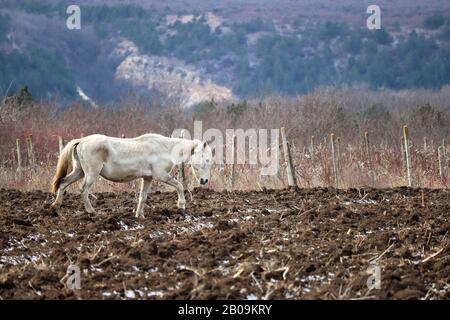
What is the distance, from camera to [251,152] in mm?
24750

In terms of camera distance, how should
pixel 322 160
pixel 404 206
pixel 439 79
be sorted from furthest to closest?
pixel 439 79 < pixel 322 160 < pixel 404 206

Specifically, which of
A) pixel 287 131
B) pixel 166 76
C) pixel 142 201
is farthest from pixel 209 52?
pixel 142 201

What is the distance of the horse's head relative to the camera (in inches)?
588

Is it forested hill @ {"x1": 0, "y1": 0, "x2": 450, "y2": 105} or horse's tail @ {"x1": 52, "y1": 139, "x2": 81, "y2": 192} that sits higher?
horse's tail @ {"x1": 52, "y1": 139, "x2": 81, "y2": 192}

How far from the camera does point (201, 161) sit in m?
14.9

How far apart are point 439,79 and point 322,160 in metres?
74.9

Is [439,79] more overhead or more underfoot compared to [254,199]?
more underfoot

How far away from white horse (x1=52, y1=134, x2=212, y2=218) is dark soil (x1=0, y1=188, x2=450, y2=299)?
0.53 meters

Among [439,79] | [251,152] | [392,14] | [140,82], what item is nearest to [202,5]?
[392,14]

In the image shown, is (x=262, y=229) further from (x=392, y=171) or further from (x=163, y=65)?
(x=163, y=65)

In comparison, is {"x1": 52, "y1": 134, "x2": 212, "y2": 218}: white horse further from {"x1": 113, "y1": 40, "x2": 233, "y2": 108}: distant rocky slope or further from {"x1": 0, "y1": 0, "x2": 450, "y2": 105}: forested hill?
{"x1": 113, "y1": 40, "x2": 233, "y2": 108}: distant rocky slope

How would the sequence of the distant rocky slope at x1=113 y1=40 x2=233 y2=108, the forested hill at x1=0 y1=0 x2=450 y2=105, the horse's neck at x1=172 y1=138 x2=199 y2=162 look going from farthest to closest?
the distant rocky slope at x1=113 y1=40 x2=233 y2=108 < the forested hill at x1=0 y1=0 x2=450 y2=105 < the horse's neck at x1=172 y1=138 x2=199 y2=162

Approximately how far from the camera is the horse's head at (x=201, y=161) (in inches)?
588

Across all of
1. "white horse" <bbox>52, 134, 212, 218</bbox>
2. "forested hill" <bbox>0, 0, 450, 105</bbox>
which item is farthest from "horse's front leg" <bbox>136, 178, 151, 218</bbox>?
"forested hill" <bbox>0, 0, 450, 105</bbox>
